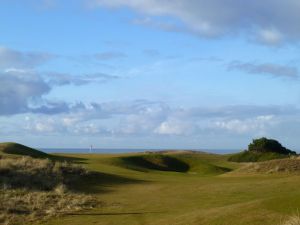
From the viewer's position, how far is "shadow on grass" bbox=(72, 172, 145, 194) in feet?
105

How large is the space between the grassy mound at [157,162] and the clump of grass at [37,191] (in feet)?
58.0

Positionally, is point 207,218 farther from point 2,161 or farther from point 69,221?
point 2,161

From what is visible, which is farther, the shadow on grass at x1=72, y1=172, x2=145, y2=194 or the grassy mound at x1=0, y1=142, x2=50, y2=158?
the grassy mound at x1=0, y1=142, x2=50, y2=158

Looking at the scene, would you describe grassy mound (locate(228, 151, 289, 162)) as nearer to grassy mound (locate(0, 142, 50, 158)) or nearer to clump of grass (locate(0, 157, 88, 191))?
grassy mound (locate(0, 142, 50, 158))

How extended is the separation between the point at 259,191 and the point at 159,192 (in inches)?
219

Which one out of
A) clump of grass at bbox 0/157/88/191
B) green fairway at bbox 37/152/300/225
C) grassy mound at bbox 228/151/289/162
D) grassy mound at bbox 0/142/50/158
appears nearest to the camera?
green fairway at bbox 37/152/300/225

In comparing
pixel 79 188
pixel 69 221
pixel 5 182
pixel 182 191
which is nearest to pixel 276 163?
pixel 182 191

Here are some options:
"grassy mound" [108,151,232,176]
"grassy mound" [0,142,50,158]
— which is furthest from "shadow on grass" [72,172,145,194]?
"grassy mound" [0,142,50,158]

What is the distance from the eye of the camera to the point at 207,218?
17156 mm

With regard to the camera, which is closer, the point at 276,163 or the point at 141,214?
the point at 141,214

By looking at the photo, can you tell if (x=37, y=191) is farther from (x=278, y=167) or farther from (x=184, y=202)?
(x=278, y=167)

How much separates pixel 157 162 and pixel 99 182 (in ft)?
78.8

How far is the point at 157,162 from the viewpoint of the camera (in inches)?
2309

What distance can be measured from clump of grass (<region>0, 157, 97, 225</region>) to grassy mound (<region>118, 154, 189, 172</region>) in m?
17.7
